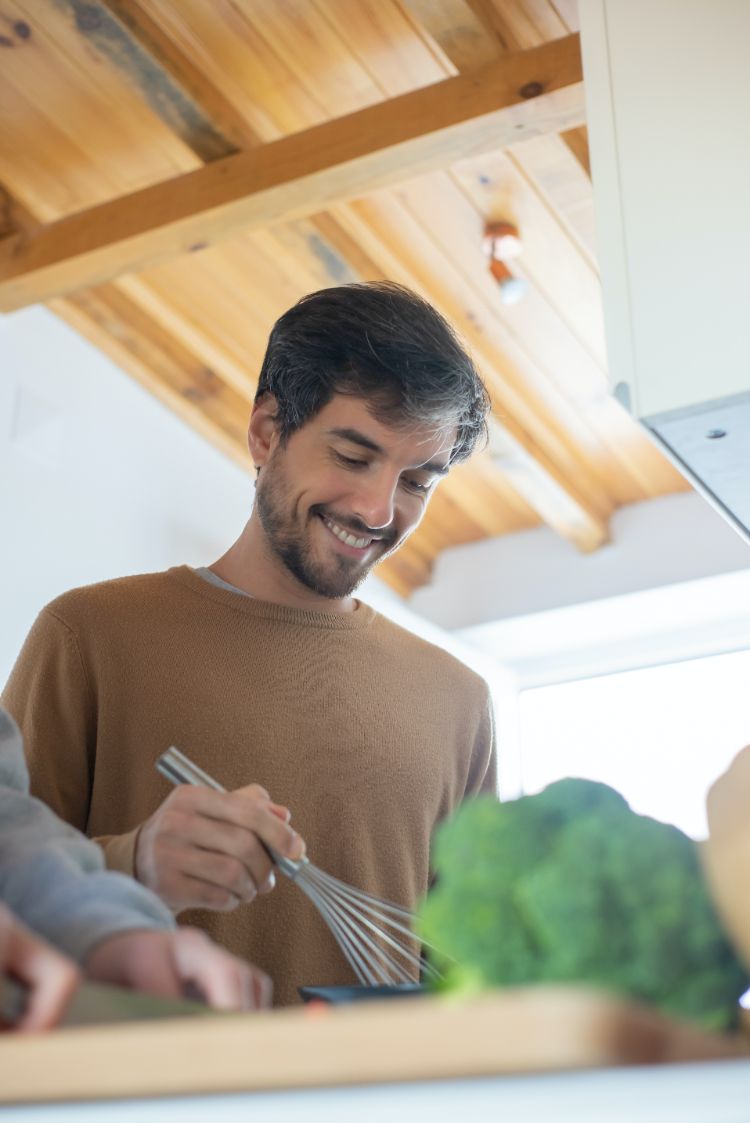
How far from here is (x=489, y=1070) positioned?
0.52 meters

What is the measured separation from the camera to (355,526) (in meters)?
1.85

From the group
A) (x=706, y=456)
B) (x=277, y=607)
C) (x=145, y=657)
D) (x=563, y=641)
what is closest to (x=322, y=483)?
(x=277, y=607)

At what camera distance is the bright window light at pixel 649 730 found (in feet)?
16.0

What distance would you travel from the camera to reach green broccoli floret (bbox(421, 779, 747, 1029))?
62 cm

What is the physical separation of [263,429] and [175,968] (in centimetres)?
137

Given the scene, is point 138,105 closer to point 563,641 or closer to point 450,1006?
point 563,641

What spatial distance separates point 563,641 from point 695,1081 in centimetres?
489

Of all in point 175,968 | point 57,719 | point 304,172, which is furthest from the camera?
point 304,172

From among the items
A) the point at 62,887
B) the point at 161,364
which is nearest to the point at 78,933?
the point at 62,887

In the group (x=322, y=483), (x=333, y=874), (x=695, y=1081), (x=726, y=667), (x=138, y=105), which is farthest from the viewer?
(x=726, y=667)

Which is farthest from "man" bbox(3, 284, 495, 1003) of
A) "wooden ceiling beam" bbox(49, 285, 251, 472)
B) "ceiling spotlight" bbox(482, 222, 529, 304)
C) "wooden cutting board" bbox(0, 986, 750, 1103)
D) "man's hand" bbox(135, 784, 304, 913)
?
"wooden ceiling beam" bbox(49, 285, 251, 472)

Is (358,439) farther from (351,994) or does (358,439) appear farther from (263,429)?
(351,994)

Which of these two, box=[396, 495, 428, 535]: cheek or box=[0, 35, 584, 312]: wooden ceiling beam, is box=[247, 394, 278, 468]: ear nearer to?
box=[396, 495, 428, 535]: cheek

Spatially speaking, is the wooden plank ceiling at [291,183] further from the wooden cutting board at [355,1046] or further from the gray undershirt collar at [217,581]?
the wooden cutting board at [355,1046]
